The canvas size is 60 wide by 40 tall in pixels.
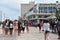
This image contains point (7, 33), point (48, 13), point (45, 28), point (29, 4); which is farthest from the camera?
point (29, 4)

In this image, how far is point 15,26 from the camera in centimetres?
2580

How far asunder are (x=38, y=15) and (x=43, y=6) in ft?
14.6

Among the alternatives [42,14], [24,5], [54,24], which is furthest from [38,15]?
[24,5]

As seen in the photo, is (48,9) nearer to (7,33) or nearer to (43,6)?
(43,6)

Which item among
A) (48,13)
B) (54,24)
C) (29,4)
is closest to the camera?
(54,24)

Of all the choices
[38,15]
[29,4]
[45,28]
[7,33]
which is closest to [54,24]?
[7,33]

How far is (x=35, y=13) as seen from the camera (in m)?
111

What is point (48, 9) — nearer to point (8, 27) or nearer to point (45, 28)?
point (8, 27)

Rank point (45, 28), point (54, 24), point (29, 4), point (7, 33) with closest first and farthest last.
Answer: point (45, 28), point (7, 33), point (54, 24), point (29, 4)

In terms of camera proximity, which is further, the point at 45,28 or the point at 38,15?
the point at 38,15

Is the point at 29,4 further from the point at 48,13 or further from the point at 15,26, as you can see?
the point at 15,26

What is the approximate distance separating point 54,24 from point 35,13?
80226 millimetres

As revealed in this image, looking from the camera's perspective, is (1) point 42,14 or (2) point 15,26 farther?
(1) point 42,14

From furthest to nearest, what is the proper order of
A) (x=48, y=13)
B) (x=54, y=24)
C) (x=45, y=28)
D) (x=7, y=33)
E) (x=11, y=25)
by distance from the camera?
(x=48, y=13)
(x=54, y=24)
(x=7, y=33)
(x=11, y=25)
(x=45, y=28)
